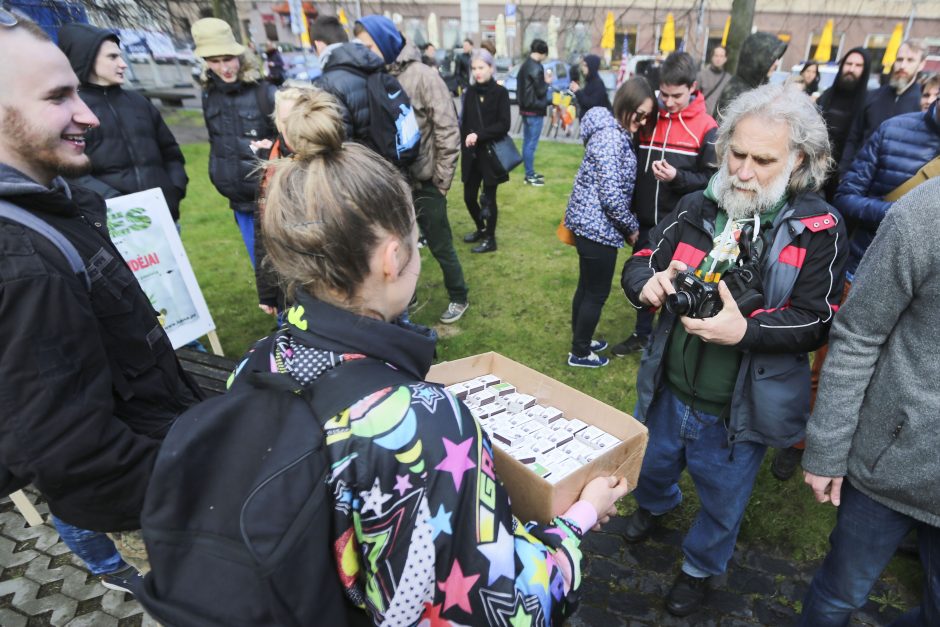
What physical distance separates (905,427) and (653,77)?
5.13 m

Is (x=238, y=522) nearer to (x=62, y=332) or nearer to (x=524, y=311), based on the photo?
(x=62, y=332)

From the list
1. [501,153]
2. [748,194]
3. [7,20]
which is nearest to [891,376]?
[748,194]

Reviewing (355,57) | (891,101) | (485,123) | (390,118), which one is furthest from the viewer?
(485,123)

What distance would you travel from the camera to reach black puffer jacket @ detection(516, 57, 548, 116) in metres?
9.23

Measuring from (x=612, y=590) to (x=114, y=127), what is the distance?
4.34m

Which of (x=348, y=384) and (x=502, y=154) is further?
(x=502, y=154)

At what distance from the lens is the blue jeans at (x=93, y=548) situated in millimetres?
2367

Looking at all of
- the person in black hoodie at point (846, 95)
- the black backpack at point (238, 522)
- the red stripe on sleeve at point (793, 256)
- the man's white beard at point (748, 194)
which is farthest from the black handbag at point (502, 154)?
the black backpack at point (238, 522)

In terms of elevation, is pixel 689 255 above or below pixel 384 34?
below

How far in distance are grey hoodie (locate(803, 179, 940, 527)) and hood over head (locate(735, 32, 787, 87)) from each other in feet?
12.0

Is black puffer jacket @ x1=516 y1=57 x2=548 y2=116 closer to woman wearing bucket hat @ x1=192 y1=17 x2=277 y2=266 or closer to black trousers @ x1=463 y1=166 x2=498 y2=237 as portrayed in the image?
black trousers @ x1=463 y1=166 x2=498 y2=237

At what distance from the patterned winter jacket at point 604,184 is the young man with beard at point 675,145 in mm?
200

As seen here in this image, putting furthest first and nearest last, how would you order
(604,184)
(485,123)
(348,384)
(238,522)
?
(485,123) → (604,184) → (348,384) → (238,522)

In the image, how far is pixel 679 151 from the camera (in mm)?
3629
